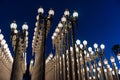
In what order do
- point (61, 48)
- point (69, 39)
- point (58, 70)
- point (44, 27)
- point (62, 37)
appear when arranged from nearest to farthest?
point (44, 27) < point (69, 39) < point (62, 37) < point (61, 48) < point (58, 70)

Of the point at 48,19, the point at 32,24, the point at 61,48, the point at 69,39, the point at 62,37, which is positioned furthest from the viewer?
the point at 32,24

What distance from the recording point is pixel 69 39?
13172 millimetres

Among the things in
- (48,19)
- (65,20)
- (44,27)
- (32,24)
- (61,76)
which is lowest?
(61,76)

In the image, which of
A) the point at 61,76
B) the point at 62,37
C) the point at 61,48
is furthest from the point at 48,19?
the point at 61,76

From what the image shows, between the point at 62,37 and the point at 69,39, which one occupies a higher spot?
the point at 62,37

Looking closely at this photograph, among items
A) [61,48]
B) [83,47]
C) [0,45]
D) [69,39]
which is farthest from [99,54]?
[0,45]

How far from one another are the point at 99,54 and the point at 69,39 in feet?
16.3

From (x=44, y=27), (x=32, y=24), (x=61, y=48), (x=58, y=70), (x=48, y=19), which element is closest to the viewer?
(x=44, y=27)

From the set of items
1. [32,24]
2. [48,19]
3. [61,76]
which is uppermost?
[32,24]

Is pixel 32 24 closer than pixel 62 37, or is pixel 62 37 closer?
pixel 62 37

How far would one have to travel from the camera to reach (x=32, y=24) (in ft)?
256

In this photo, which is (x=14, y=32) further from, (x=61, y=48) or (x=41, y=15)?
(x=61, y=48)

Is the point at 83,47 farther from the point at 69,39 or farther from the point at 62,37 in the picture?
the point at 69,39

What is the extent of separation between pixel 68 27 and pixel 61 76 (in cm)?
510
